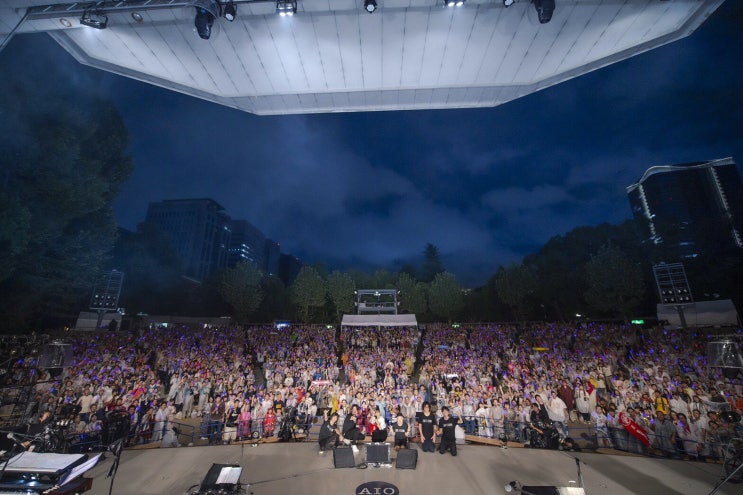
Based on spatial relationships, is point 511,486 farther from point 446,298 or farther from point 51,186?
point 446,298

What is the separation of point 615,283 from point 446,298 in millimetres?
17971

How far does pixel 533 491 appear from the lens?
510 cm

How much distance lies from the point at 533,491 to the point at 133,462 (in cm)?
902

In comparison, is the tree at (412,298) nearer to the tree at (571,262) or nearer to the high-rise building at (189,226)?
the tree at (571,262)

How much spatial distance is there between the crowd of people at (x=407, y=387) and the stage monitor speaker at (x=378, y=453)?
3.18 ft

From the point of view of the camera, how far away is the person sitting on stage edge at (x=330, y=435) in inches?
342

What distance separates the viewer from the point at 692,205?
5503cm

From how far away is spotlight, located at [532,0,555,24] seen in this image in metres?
6.54

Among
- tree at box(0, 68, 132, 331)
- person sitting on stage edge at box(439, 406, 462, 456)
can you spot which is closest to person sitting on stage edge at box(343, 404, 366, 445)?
person sitting on stage edge at box(439, 406, 462, 456)

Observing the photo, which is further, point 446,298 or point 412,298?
point 412,298

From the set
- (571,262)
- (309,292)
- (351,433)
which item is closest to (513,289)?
(571,262)

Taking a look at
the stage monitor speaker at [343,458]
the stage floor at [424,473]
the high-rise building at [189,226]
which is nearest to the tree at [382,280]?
the stage floor at [424,473]

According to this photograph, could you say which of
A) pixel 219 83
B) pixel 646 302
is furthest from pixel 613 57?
pixel 646 302

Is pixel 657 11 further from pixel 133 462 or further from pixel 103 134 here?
pixel 103 134
